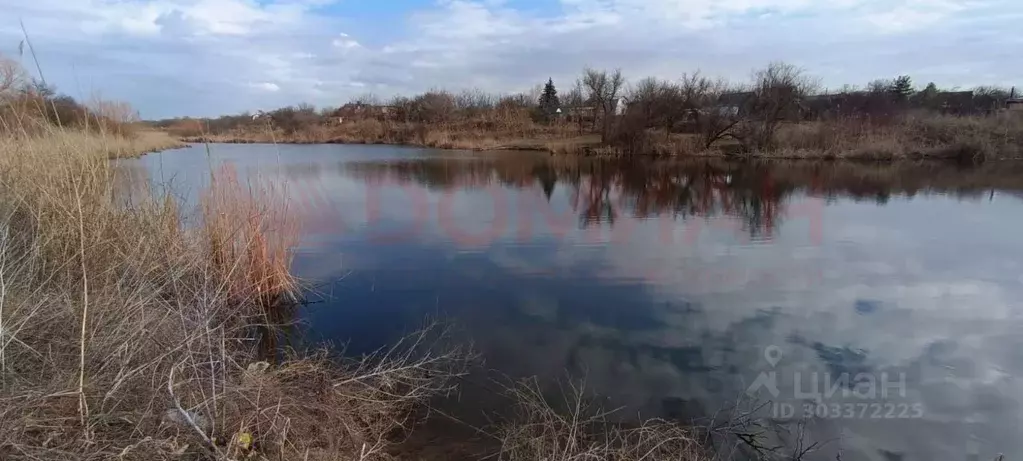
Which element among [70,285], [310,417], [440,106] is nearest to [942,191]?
[310,417]

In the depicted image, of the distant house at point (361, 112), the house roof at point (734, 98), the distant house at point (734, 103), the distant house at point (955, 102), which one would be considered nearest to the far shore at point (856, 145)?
the distant house at point (734, 103)

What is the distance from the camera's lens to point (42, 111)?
536 centimetres

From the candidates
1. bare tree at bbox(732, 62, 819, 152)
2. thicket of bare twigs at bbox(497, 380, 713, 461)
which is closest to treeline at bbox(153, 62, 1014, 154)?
bare tree at bbox(732, 62, 819, 152)

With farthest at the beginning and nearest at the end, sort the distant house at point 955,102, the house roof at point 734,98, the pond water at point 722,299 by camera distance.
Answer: the distant house at point 955,102
the house roof at point 734,98
the pond water at point 722,299

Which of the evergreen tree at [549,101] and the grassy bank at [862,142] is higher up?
the evergreen tree at [549,101]

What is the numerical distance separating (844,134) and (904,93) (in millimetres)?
21915

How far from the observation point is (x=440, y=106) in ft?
Answer: 169

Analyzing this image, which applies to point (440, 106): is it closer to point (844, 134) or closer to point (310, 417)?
point (844, 134)

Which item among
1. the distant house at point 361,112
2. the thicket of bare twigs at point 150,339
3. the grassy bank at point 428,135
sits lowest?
the thicket of bare twigs at point 150,339

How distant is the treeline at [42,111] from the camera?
504cm

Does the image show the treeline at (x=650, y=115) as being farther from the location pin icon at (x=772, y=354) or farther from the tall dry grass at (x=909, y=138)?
the location pin icon at (x=772, y=354)

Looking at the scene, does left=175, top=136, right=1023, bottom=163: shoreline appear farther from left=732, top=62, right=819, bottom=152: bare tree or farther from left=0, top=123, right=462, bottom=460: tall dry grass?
left=0, top=123, right=462, bottom=460: tall dry grass

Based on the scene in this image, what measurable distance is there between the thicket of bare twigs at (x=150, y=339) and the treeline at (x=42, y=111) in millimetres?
62

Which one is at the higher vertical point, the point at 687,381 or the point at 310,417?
the point at 310,417
